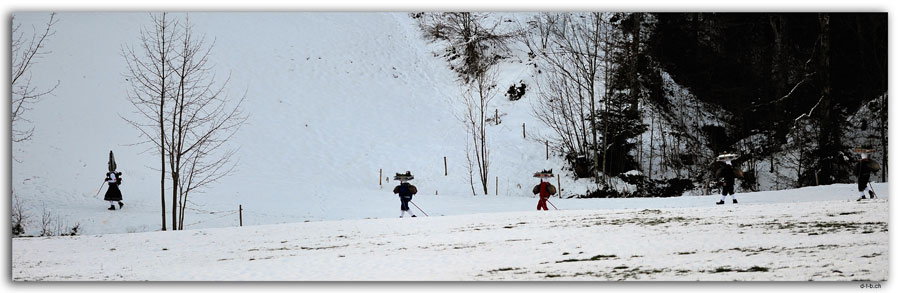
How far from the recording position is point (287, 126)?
64.8ft

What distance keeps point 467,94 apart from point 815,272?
1642 cm

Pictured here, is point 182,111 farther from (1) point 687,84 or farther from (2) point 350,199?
(1) point 687,84

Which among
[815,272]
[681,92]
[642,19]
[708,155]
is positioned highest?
[642,19]

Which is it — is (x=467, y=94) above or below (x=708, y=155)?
above

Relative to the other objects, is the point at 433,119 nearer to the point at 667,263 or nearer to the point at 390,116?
the point at 390,116

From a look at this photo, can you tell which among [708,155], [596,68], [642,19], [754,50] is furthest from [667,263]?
[596,68]

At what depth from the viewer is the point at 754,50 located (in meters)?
13.3

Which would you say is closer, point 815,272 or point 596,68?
point 815,272

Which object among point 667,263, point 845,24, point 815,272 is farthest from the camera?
point 845,24

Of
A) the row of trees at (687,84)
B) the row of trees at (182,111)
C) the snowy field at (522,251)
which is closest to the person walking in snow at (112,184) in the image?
the row of trees at (182,111)

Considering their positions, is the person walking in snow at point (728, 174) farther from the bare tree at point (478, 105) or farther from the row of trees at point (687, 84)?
the bare tree at point (478, 105)

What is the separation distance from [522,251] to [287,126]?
12701 millimetres

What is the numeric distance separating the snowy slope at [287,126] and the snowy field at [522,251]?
2053mm

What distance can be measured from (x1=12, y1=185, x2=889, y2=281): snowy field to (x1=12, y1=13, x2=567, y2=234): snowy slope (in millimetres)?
2053
